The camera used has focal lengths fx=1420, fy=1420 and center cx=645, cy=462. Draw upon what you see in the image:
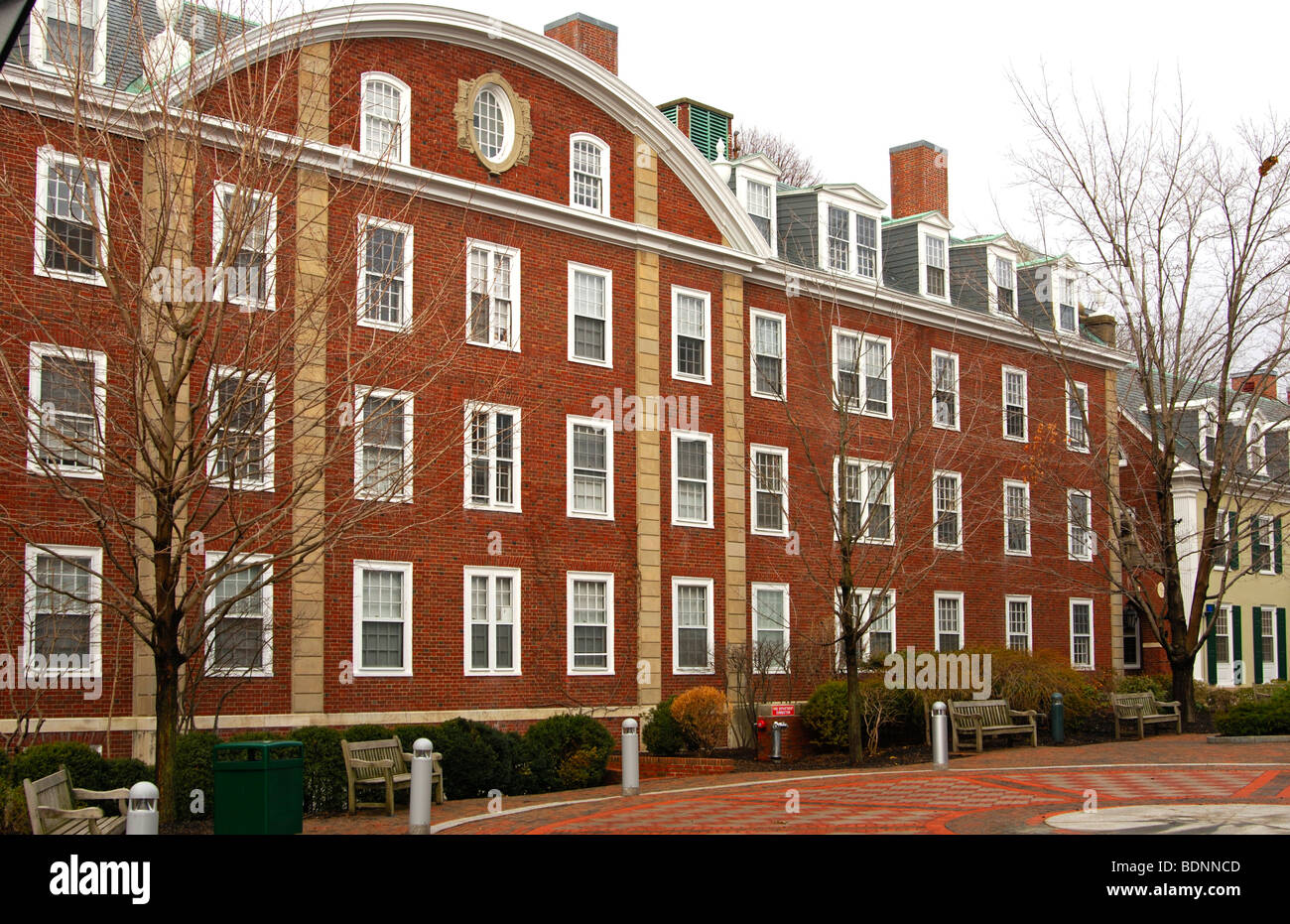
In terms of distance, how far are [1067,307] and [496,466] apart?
21024 millimetres

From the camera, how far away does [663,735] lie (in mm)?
26438

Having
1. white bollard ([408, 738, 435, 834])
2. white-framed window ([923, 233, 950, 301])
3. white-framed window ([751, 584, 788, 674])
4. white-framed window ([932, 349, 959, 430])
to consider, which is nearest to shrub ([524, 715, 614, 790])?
white-framed window ([751, 584, 788, 674])

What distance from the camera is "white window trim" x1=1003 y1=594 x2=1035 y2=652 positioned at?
36.5 metres

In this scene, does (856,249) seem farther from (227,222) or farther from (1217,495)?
(227,222)

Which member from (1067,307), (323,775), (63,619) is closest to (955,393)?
(1067,307)

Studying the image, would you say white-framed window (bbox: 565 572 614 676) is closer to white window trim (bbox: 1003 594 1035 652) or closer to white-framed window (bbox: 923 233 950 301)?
white window trim (bbox: 1003 594 1035 652)

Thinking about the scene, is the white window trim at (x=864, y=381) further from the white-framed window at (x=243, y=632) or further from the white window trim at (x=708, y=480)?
the white-framed window at (x=243, y=632)

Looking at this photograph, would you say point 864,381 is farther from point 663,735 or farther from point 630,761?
point 630,761

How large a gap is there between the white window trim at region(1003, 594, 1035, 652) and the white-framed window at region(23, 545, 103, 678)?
909 inches

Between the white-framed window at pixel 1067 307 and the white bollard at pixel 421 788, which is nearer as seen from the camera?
the white bollard at pixel 421 788

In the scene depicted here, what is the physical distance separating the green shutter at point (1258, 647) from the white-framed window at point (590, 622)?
87.8 feet

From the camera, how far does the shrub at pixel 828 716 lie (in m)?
26.1

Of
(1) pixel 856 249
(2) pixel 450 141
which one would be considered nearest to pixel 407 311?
(2) pixel 450 141

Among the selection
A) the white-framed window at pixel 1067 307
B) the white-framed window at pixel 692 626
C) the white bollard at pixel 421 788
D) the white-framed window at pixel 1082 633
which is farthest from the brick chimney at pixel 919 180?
the white bollard at pixel 421 788
